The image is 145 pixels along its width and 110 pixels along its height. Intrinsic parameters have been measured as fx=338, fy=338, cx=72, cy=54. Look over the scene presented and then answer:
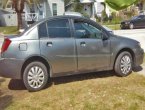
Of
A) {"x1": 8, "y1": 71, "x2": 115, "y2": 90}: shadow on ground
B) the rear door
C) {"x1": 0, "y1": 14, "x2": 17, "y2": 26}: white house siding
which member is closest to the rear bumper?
the rear door

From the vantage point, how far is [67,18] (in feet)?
28.4

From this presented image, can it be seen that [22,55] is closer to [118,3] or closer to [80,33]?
[80,33]

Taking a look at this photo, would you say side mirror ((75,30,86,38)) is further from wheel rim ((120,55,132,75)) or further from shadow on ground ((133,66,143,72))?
shadow on ground ((133,66,143,72))

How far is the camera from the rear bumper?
7875 millimetres

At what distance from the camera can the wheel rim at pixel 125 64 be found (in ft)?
30.5

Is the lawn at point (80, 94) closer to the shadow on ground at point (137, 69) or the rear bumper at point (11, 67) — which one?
the rear bumper at point (11, 67)

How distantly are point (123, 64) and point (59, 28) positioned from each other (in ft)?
7.00

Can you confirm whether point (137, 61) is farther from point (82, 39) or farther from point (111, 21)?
point (111, 21)

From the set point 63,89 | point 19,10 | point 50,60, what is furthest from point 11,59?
point 19,10

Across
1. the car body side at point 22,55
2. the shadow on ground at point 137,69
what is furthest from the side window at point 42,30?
the shadow on ground at point 137,69

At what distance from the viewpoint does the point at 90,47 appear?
8750 millimetres

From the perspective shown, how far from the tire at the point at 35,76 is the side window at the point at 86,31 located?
4.30 ft

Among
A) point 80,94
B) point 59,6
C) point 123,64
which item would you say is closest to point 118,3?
point 80,94

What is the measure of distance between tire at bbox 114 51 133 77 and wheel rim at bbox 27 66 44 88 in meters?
2.24
